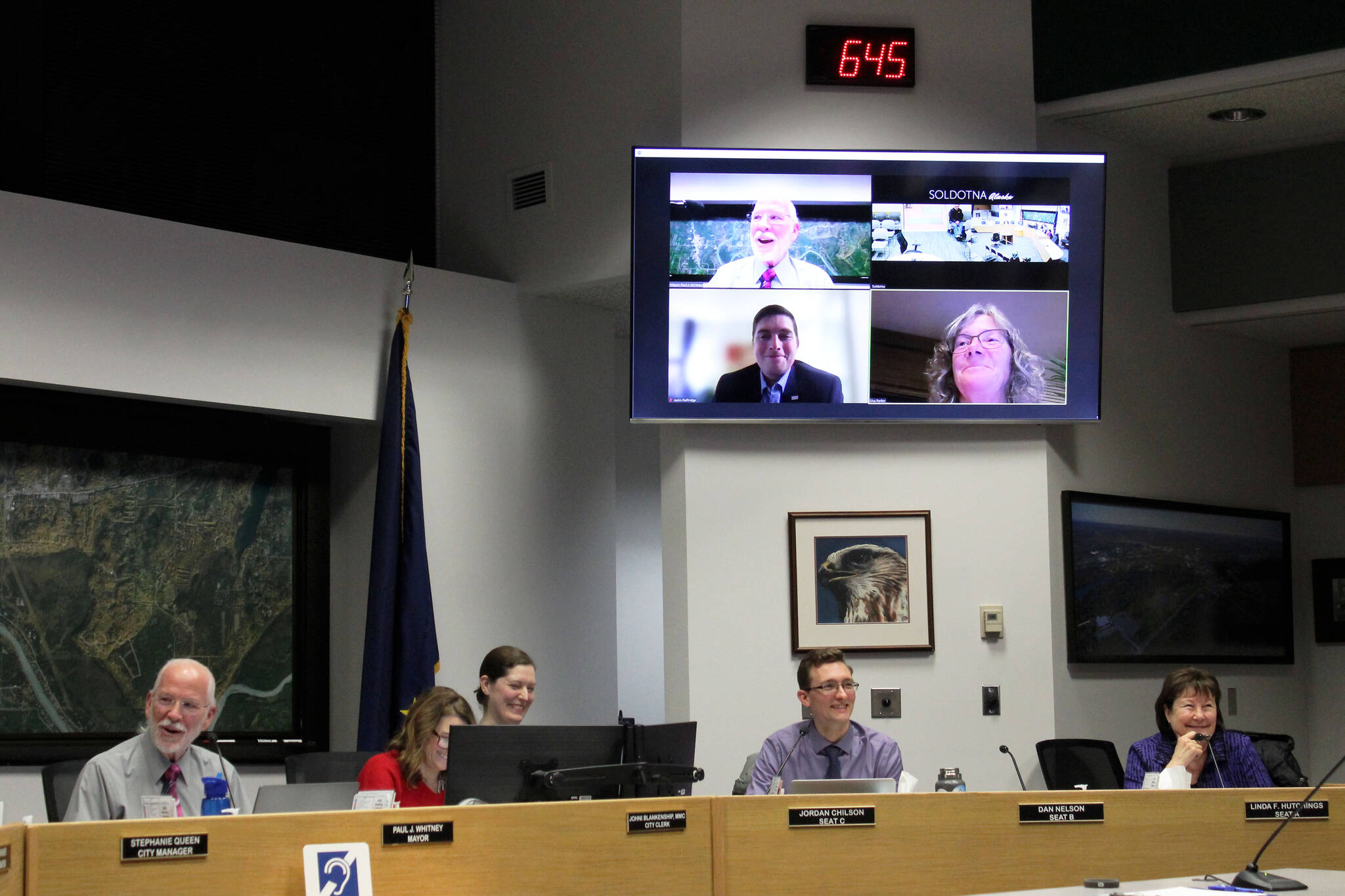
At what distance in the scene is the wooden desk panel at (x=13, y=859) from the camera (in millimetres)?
2486

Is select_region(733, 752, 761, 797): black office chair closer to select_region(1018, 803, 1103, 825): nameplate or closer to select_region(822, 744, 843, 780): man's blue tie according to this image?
select_region(822, 744, 843, 780): man's blue tie

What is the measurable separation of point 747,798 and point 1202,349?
4.19 meters

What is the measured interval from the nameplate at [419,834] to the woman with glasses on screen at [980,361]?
10.0 feet

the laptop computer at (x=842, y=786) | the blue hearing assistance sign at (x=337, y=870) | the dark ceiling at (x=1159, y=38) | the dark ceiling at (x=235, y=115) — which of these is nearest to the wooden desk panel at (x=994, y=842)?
the laptop computer at (x=842, y=786)

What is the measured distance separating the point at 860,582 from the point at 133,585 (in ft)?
8.30

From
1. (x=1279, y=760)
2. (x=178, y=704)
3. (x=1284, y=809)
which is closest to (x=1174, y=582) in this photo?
(x=1279, y=760)

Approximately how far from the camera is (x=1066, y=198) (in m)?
5.47

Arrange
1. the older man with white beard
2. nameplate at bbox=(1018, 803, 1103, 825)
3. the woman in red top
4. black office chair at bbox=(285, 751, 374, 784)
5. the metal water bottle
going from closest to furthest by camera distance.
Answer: nameplate at bbox=(1018, 803, 1103, 825)
the older man with white beard
the metal water bottle
the woman in red top
black office chair at bbox=(285, 751, 374, 784)

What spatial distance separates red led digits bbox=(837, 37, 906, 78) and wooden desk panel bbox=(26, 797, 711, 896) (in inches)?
134

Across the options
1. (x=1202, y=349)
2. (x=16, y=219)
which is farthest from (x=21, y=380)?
(x=1202, y=349)

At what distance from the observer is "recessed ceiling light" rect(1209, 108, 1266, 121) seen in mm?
5816

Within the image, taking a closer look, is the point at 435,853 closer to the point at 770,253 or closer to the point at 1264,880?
the point at 1264,880

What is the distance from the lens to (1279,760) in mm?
4562

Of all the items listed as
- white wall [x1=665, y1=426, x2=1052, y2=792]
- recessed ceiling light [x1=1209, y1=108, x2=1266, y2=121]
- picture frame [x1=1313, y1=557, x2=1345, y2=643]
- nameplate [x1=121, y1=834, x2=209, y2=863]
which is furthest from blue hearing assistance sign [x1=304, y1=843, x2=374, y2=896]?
picture frame [x1=1313, y1=557, x2=1345, y2=643]
